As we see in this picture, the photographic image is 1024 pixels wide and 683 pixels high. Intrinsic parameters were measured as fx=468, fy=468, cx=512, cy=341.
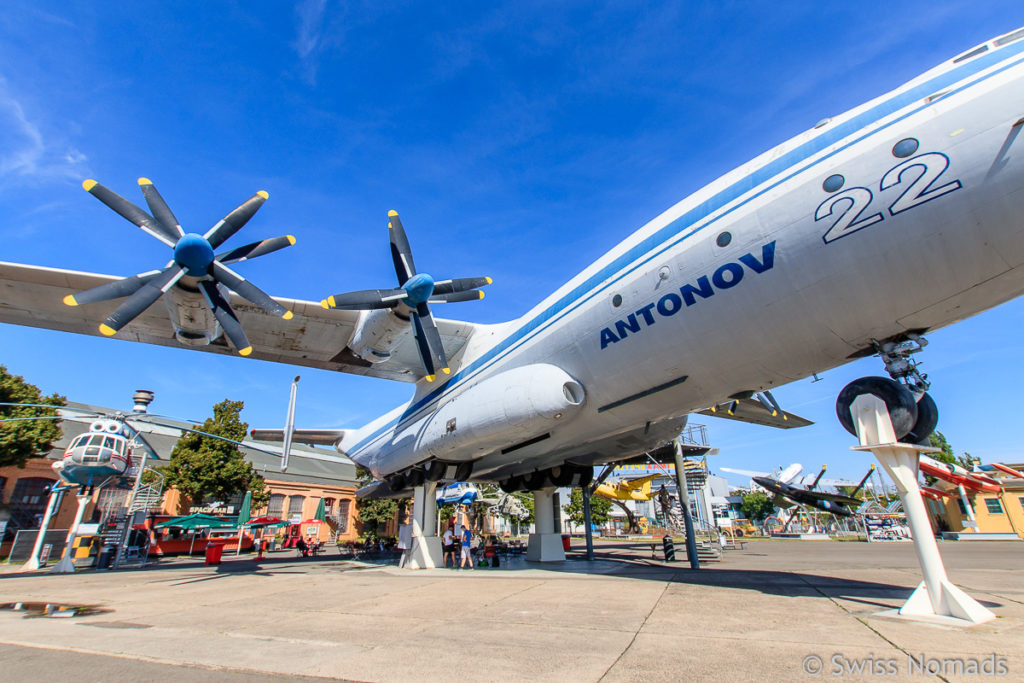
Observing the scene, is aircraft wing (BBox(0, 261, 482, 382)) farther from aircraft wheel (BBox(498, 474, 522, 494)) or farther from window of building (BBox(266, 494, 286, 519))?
window of building (BBox(266, 494, 286, 519))

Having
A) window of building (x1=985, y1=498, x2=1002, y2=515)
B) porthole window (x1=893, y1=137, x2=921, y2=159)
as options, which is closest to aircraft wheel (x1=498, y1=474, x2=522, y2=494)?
porthole window (x1=893, y1=137, x2=921, y2=159)

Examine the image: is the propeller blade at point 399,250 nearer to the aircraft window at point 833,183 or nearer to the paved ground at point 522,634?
the paved ground at point 522,634

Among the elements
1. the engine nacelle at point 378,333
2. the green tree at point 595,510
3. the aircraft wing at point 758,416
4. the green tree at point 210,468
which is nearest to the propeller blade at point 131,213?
the engine nacelle at point 378,333

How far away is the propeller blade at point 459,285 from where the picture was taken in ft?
44.2

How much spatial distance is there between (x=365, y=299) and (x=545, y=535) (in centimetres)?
1149

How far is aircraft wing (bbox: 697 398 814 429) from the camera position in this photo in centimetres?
1612

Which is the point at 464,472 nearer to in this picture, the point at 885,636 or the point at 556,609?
the point at 556,609

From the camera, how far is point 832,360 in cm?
808

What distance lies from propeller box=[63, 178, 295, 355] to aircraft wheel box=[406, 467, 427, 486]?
7151mm

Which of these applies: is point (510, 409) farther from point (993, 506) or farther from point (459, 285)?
point (993, 506)

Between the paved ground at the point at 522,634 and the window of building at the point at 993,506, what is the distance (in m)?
31.2

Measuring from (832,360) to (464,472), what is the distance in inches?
461

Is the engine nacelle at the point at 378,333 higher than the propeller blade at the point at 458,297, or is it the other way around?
the propeller blade at the point at 458,297

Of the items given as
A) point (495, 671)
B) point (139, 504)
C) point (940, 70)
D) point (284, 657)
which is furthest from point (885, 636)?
point (139, 504)
